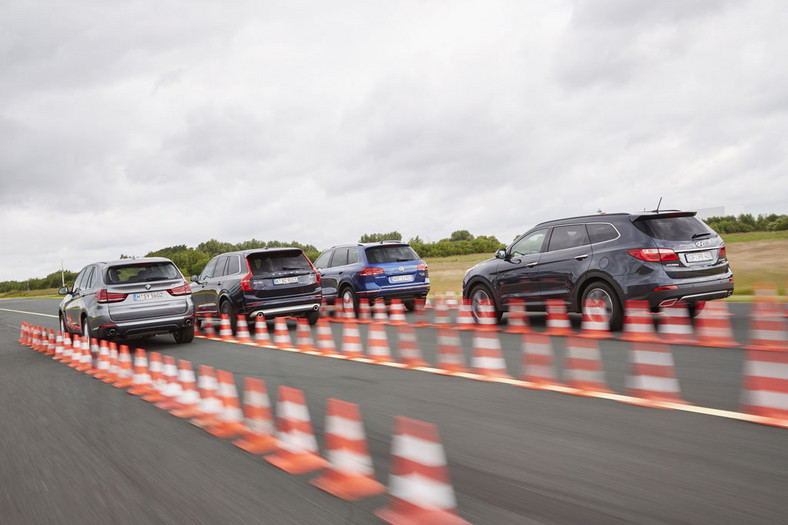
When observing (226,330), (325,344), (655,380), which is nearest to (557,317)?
(325,344)

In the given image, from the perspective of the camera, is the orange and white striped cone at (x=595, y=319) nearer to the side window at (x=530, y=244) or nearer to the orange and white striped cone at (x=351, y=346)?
the side window at (x=530, y=244)

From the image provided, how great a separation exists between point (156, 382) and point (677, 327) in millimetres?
7182

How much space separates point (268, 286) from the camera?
1347 cm

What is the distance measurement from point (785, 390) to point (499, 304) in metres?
6.86

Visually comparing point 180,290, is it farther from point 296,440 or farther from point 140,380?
point 296,440

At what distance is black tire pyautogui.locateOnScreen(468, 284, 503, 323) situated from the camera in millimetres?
11914

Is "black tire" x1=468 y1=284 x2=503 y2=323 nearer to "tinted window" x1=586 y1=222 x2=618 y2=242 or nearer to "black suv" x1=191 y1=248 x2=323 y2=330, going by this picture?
"tinted window" x1=586 y1=222 x2=618 y2=242

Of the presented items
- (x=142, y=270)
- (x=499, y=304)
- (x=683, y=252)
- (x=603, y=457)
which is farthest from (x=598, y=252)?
(x=142, y=270)

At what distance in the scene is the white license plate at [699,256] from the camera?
9.17 meters

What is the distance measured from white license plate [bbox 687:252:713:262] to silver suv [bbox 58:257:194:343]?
881 centimetres

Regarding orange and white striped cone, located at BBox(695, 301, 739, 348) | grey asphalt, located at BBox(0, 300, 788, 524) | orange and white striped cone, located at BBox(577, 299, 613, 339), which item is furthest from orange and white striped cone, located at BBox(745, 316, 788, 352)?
orange and white striped cone, located at BBox(577, 299, 613, 339)

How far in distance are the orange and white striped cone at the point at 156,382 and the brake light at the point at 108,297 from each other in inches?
172

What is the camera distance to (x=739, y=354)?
7.39 m

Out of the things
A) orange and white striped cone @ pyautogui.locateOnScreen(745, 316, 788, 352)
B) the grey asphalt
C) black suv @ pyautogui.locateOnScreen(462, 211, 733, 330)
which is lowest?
orange and white striped cone @ pyautogui.locateOnScreen(745, 316, 788, 352)
